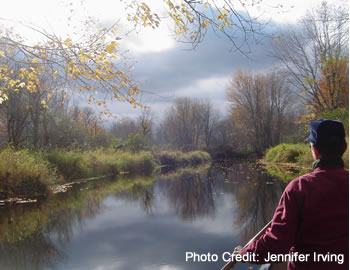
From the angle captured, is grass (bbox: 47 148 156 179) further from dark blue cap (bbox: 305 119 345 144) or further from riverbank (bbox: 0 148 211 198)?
dark blue cap (bbox: 305 119 345 144)

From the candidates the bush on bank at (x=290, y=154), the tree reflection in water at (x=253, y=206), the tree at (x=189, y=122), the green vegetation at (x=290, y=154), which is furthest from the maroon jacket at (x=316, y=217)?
the tree at (x=189, y=122)

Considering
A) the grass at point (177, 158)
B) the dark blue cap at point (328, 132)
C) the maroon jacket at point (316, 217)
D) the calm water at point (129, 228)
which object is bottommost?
the calm water at point (129, 228)

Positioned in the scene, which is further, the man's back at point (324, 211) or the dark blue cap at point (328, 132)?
the dark blue cap at point (328, 132)

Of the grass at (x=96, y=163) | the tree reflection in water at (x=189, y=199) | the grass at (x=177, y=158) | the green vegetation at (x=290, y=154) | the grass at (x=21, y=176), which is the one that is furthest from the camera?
the grass at (x=177, y=158)

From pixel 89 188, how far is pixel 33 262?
7.34 metres

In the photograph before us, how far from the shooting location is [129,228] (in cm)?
691

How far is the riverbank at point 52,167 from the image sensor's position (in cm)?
945

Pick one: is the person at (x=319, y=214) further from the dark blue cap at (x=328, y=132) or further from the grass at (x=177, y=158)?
the grass at (x=177, y=158)

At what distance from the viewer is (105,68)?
507 centimetres

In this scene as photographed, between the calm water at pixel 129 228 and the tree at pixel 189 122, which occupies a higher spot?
the tree at pixel 189 122

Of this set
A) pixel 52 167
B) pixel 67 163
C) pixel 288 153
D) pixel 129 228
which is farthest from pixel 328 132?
pixel 288 153

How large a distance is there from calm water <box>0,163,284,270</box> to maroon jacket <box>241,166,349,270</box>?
9.34 feet

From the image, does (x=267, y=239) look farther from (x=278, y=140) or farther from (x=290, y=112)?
(x=290, y=112)

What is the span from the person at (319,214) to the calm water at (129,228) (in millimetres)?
2825
